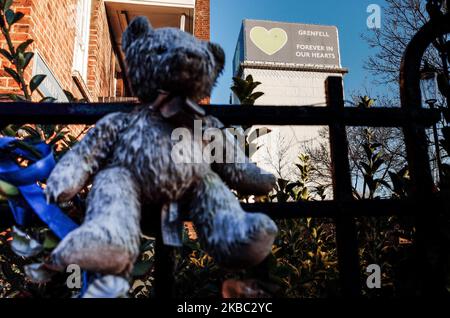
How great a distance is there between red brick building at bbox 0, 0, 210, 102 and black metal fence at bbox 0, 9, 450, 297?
617mm

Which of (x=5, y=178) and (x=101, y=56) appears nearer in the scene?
(x=5, y=178)

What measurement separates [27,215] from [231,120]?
0.54 meters

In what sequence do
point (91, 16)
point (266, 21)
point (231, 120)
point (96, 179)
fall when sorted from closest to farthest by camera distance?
point (96, 179) → point (231, 120) → point (91, 16) → point (266, 21)

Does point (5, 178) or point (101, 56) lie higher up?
point (101, 56)

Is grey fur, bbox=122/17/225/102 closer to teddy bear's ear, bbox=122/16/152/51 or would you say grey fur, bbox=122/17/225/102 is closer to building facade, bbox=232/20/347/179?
teddy bear's ear, bbox=122/16/152/51

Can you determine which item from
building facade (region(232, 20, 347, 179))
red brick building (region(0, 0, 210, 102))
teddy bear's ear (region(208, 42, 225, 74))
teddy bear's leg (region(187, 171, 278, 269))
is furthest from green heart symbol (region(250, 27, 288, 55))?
teddy bear's leg (region(187, 171, 278, 269))

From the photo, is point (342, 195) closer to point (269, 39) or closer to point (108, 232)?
point (108, 232)

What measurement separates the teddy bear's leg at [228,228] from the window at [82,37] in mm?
4260

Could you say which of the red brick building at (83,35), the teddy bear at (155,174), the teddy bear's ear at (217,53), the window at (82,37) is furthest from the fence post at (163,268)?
the window at (82,37)

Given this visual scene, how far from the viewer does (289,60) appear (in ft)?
63.2

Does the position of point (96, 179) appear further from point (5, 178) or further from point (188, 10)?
point (188, 10)
